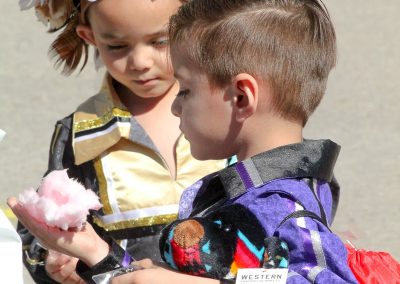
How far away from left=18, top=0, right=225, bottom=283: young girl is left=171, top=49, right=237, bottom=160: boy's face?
564mm

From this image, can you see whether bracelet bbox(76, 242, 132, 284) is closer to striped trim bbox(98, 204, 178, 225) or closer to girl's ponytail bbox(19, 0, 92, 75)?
striped trim bbox(98, 204, 178, 225)

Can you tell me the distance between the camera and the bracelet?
8.55 feet

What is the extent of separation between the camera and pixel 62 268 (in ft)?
9.91

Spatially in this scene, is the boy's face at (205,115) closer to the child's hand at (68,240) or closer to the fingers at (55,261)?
the child's hand at (68,240)

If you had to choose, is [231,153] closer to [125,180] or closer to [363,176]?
[125,180]

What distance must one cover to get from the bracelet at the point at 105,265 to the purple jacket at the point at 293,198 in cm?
19

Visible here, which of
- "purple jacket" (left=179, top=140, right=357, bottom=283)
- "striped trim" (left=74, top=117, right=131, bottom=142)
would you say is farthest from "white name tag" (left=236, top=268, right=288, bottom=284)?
"striped trim" (left=74, top=117, right=131, bottom=142)

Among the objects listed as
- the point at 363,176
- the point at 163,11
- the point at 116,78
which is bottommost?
the point at 363,176

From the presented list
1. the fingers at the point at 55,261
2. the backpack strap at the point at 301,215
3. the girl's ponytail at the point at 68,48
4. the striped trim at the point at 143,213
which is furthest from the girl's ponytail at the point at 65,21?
the backpack strap at the point at 301,215

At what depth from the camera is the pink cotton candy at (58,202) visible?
8.29 ft

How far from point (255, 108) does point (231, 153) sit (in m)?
0.15

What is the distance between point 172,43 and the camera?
8.75ft

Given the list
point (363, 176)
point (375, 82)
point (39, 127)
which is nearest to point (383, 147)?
point (363, 176)

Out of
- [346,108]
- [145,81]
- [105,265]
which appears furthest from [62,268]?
[346,108]
